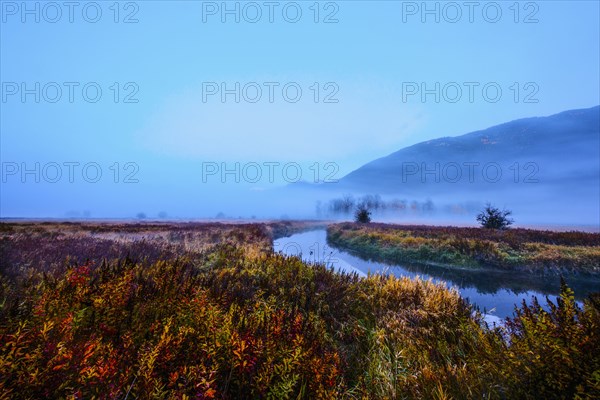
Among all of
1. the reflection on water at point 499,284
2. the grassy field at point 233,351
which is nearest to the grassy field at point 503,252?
the reflection on water at point 499,284

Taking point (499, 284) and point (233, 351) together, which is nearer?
point (233, 351)

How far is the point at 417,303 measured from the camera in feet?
22.1

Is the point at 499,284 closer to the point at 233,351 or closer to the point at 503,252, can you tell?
the point at 503,252

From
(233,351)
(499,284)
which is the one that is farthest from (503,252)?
(233,351)

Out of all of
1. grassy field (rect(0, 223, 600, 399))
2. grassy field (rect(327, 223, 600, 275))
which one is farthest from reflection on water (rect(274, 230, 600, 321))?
grassy field (rect(0, 223, 600, 399))

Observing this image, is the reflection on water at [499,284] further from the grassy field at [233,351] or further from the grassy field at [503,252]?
the grassy field at [233,351]

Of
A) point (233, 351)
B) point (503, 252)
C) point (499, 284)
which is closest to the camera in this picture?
point (233, 351)

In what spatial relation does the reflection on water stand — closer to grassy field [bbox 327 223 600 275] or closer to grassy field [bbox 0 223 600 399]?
grassy field [bbox 327 223 600 275]

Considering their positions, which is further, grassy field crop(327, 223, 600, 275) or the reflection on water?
grassy field crop(327, 223, 600, 275)

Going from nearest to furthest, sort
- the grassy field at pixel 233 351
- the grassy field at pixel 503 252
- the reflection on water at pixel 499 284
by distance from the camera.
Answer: the grassy field at pixel 233 351
the reflection on water at pixel 499 284
the grassy field at pixel 503 252

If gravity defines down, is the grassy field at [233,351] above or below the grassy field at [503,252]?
above

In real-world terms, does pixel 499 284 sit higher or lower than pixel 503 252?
lower

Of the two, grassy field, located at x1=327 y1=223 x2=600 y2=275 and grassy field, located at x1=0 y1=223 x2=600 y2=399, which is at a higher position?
grassy field, located at x1=0 y1=223 x2=600 y2=399

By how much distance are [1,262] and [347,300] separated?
733cm
